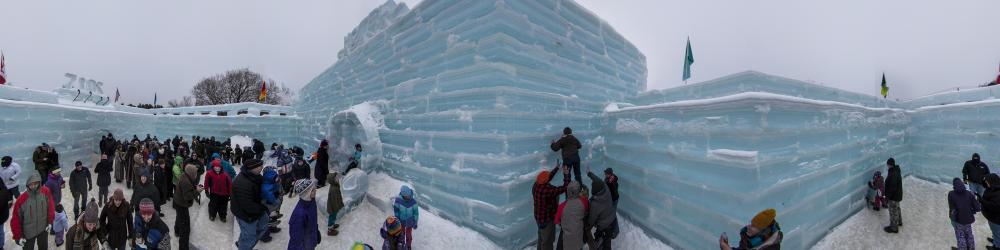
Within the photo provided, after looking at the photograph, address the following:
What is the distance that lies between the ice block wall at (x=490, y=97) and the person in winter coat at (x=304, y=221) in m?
2.27

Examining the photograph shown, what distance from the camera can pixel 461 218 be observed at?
19.4 feet

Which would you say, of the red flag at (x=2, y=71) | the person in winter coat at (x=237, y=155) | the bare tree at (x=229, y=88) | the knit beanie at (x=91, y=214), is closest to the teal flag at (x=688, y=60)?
the knit beanie at (x=91, y=214)

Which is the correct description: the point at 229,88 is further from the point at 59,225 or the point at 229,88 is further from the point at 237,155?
the point at 59,225

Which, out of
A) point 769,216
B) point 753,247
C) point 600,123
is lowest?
point 753,247

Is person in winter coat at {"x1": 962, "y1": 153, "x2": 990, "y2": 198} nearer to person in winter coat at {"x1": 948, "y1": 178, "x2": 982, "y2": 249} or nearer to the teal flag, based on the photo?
person in winter coat at {"x1": 948, "y1": 178, "x2": 982, "y2": 249}

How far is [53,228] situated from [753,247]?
10.5 m

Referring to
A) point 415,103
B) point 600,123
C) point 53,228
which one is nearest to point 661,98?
point 600,123

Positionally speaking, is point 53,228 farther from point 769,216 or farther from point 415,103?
point 769,216

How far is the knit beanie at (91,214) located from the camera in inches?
172

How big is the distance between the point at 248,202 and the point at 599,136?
21.1ft

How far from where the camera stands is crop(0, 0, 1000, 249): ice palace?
4.56 meters

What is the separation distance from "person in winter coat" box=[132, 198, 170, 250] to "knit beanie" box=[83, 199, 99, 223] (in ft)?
2.30

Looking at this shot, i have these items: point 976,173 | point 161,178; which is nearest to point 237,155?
point 161,178

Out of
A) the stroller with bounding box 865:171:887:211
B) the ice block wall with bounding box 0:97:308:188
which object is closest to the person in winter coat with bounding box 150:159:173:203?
the ice block wall with bounding box 0:97:308:188
